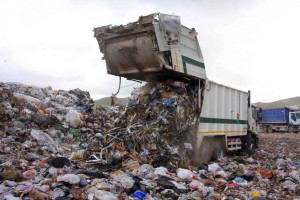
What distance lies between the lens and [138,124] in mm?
6859

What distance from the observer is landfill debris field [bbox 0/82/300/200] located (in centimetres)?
457

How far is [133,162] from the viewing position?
5934 mm

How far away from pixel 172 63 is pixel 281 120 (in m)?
20.5

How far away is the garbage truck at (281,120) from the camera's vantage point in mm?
23438

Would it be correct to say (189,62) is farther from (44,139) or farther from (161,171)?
(44,139)

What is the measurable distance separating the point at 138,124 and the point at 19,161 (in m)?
2.36

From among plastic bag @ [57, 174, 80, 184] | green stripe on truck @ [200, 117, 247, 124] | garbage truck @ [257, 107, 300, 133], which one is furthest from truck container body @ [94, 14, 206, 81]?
garbage truck @ [257, 107, 300, 133]

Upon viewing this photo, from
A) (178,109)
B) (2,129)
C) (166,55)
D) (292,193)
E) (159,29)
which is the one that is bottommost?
(292,193)

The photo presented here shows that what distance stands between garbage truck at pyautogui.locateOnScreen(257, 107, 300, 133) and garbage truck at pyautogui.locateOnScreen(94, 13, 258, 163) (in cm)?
1542

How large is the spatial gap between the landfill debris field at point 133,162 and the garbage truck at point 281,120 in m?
14.7

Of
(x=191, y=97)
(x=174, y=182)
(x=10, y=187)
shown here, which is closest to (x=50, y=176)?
(x=10, y=187)

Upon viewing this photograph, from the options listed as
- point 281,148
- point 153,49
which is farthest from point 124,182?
point 281,148

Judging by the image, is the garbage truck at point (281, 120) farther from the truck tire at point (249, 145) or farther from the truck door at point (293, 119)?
the truck tire at point (249, 145)

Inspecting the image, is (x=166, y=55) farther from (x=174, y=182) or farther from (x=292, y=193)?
(x=292, y=193)
